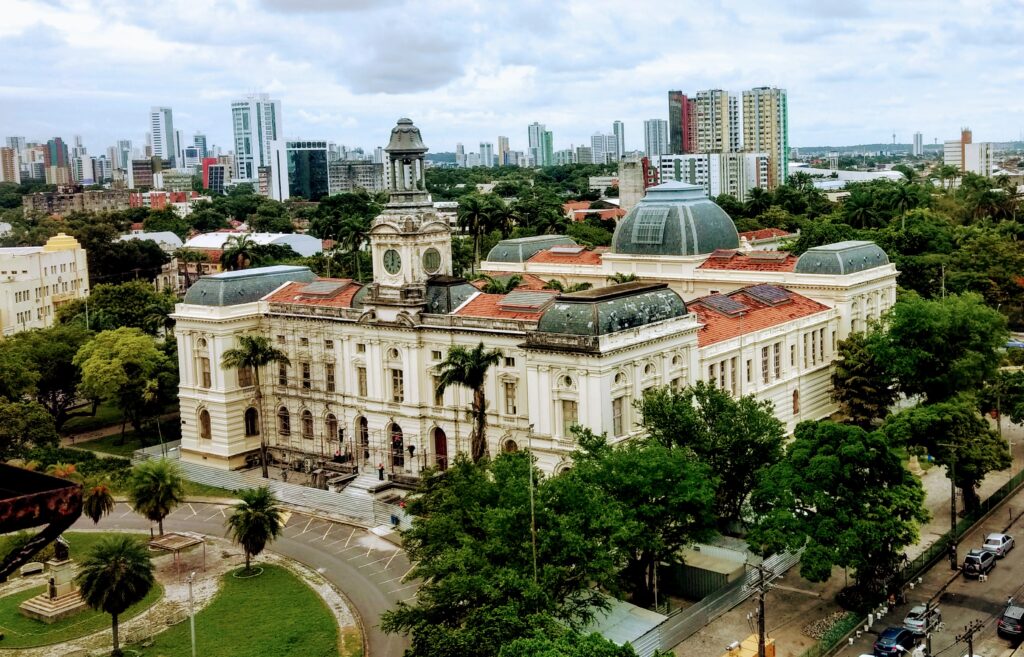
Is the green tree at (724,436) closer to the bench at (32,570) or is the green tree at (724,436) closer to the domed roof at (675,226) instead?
the bench at (32,570)

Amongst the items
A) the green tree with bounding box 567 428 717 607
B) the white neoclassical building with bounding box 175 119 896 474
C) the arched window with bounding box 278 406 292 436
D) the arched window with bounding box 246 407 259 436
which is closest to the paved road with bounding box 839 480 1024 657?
the green tree with bounding box 567 428 717 607

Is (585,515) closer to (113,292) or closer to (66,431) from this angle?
(66,431)

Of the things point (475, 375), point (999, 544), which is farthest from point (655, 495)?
point (999, 544)

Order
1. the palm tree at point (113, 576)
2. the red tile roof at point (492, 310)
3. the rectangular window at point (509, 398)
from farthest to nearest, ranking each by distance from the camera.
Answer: the rectangular window at point (509, 398), the red tile roof at point (492, 310), the palm tree at point (113, 576)

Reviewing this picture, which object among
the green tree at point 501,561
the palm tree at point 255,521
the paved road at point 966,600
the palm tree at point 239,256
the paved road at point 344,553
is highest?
the palm tree at point 239,256

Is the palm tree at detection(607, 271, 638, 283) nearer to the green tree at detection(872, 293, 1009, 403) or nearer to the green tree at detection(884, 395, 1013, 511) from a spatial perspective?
the green tree at detection(872, 293, 1009, 403)

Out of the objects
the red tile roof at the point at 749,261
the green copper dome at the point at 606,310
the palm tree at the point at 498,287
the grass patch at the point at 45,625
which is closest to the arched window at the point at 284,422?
the palm tree at the point at 498,287
